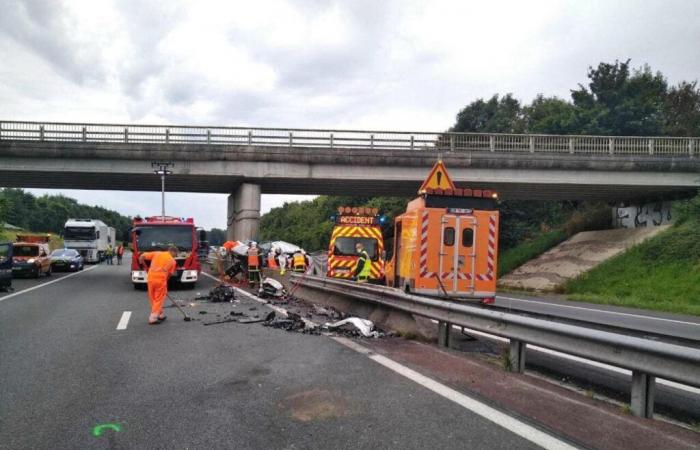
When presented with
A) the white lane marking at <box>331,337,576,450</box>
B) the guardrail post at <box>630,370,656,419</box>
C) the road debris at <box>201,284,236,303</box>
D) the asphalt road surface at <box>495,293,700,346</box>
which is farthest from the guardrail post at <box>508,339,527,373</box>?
the road debris at <box>201,284,236,303</box>

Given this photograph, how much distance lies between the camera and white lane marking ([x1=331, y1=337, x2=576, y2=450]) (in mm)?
4289

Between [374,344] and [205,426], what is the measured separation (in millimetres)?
4226

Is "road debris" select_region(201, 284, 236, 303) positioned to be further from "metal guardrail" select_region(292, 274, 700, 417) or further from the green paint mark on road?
the green paint mark on road

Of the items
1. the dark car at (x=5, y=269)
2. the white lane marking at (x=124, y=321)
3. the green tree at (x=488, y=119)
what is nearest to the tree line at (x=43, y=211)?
the green tree at (x=488, y=119)

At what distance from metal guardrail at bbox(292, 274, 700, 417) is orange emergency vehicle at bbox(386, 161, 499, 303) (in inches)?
95.9

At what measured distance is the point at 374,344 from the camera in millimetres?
8617

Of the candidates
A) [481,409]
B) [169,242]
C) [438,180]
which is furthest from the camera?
[169,242]

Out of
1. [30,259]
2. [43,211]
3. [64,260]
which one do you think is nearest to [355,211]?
[30,259]

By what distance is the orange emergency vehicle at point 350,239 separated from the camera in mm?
19062

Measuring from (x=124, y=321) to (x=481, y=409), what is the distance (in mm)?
8418

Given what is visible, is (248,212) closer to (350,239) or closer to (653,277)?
(350,239)

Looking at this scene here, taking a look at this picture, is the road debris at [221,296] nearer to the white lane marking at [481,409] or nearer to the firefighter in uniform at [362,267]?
the firefighter in uniform at [362,267]

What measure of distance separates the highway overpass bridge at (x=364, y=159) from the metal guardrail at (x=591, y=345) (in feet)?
63.7

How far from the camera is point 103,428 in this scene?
466cm
